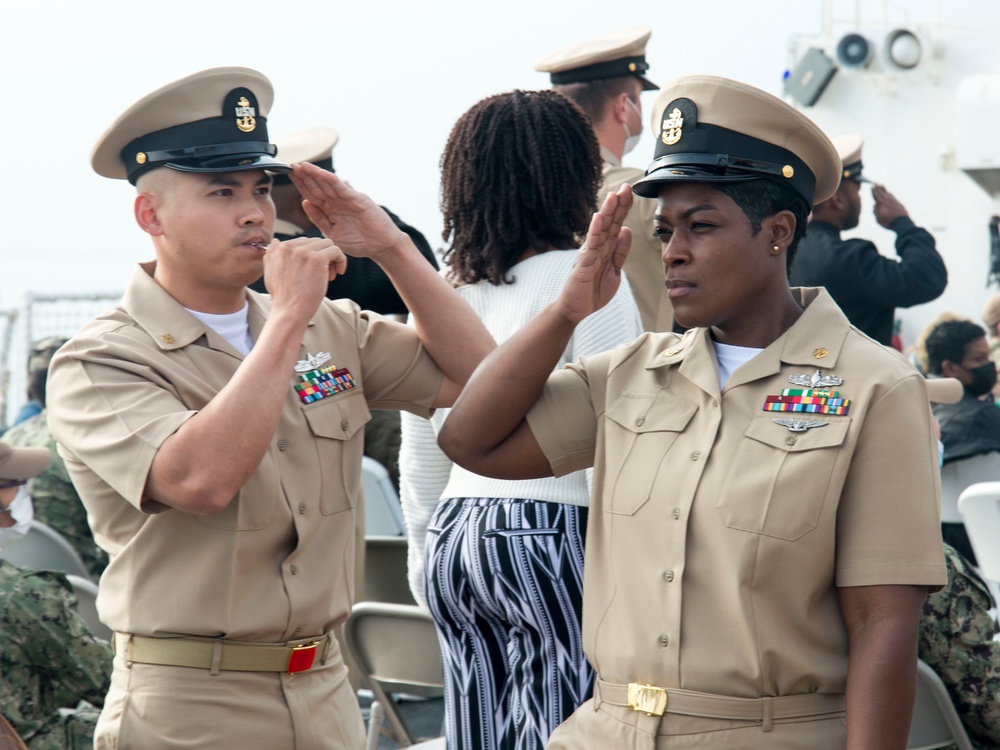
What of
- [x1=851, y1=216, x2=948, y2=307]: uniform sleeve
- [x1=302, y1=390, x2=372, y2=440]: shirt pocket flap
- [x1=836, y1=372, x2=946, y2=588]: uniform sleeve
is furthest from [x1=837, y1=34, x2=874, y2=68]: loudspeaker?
[x1=836, y1=372, x2=946, y2=588]: uniform sleeve

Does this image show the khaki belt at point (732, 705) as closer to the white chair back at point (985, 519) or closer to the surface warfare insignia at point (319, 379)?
the surface warfare insignia at point (319, 379)

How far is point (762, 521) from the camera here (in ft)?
6.38

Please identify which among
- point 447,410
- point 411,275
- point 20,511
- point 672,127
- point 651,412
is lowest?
point 20,511

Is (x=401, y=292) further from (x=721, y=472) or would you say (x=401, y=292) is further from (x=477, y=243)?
(x=721, y=472)

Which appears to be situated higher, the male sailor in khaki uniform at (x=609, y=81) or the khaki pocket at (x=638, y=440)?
the male sailor in khaki uniform at (x=609, y=81)

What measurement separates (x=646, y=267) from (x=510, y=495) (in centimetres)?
119

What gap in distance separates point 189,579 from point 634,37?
2418mm

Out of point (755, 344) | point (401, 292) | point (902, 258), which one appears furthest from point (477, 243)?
point (902, 258)

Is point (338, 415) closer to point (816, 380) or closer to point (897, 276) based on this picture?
point (816, 380)

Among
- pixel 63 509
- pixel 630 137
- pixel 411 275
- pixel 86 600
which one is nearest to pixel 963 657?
pixel 411 275

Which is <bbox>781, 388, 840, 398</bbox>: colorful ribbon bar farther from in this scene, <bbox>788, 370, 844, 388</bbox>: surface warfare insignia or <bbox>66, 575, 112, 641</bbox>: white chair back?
<bbox>66, 575, 112, 641</bbox>: white chair back

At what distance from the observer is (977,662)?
307cm

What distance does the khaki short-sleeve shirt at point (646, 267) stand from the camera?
3.72m

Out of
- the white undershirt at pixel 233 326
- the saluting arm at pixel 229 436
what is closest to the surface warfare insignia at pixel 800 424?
the saluting arm at pixel 229 436
